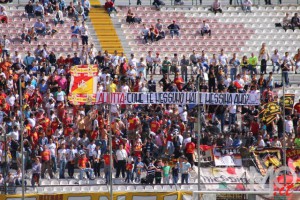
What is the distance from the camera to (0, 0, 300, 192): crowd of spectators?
161 feet

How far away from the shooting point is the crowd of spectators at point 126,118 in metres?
49.0

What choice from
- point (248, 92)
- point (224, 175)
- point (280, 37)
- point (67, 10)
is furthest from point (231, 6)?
point (224, 175)

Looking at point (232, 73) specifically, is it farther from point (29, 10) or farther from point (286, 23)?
point (29, 10)

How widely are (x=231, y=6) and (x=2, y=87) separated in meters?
14.9

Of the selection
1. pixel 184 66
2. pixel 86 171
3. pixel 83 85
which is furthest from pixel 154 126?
pixel 184 66

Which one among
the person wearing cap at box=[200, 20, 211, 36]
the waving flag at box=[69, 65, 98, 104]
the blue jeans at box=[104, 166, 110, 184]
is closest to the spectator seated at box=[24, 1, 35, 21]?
the person wearing cap at box=[200, 20, 211, 36]

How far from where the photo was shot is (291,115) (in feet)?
173

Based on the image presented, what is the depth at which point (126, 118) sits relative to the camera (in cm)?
5191

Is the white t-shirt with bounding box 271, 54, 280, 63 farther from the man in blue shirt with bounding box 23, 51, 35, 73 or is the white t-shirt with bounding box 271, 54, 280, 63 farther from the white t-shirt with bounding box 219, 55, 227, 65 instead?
the man in blue shirt with bounding box 23, 51, 35, 73

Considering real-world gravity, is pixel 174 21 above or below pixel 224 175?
above

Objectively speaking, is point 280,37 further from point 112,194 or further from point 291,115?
point 112,194

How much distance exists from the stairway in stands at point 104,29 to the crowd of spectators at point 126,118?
2316 millimetres

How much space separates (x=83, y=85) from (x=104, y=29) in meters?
12.8

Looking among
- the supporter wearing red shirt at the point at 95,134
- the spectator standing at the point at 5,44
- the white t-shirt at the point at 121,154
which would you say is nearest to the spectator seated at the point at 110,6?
the spectator standing at the point at 5,44
